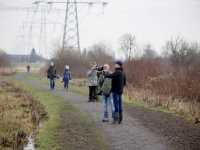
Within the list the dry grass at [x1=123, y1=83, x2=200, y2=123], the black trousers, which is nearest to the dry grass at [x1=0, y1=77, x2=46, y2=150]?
the black trousers

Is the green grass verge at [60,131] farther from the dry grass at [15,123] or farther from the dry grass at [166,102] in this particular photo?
the dry grass at [166,102]

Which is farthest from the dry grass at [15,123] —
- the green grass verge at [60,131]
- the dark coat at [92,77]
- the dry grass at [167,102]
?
the dry grass at [167,102]

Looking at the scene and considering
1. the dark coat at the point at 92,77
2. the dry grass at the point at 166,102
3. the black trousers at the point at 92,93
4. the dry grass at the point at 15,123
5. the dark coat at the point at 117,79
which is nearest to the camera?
the dry grass at the point at 15,123

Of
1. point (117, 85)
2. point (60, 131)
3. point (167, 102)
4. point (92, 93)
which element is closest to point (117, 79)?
point (117, 85)

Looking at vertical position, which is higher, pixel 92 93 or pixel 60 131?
pixel 92 93

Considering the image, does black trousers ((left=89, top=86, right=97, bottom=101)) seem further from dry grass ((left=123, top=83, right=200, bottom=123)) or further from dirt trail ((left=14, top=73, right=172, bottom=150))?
dirt trail ((left=14, top=73, right=172, bottom=150))

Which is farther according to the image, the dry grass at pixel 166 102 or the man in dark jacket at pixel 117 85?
the dry grass at pixel 166 102

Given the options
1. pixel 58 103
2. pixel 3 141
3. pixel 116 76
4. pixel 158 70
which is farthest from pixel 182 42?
pixel 3 141

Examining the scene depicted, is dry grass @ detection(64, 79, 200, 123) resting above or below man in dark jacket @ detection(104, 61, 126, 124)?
below

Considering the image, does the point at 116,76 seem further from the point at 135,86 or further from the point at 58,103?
the point at 135,86

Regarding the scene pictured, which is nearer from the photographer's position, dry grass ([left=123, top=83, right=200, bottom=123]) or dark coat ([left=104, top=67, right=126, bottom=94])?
dark coat ([left=104, top=67, right=126, bottom=94])

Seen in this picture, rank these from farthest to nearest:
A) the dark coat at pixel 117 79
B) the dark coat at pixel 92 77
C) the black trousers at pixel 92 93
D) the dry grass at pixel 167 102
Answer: the black trousers at pixel 92 93 < the dark coat at pixel 92 77 < the dry grass at pixel 167 102 < the dark coat at pixel 117 79

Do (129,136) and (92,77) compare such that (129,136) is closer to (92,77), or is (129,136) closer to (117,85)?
(117,85)

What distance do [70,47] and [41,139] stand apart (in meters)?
31.1
